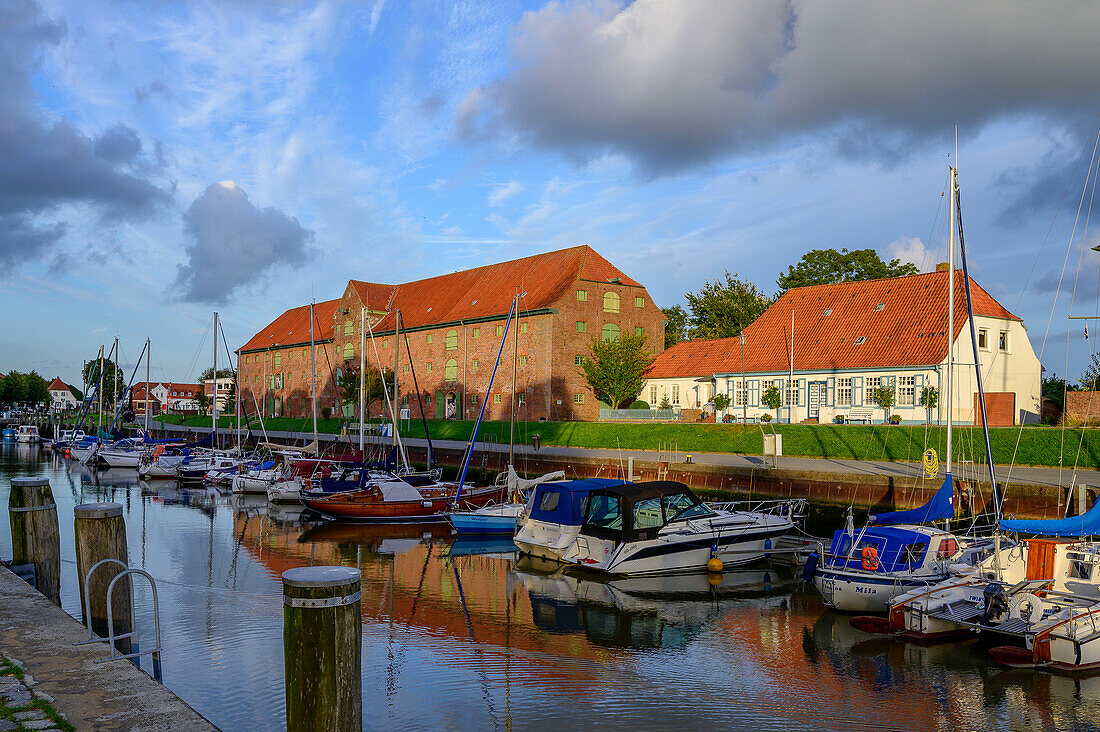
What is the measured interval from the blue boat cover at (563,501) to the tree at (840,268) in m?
47.6

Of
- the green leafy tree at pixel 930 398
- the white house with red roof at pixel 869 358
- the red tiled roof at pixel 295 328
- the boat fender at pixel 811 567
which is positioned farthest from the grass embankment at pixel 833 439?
the red tiled roof at pixel 295 328

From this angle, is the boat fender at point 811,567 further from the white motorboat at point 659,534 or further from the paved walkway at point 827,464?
the paved walkway at point 827,464

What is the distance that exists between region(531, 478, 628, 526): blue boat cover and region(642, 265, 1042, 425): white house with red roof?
21507 millimetres

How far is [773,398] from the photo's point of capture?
44375 mm

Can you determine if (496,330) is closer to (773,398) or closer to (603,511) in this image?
(773,398)

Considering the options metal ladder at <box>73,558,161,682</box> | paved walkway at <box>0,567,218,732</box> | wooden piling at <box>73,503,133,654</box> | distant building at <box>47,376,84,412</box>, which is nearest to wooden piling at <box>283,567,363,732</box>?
paved walkway at <box>0,567,218,732</box>

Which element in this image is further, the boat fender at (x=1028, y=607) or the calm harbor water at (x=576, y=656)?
the boat fender at (x=1028, y=607)

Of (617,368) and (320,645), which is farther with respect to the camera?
(617,368)

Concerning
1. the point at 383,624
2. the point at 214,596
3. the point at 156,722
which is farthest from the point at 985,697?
the point at 214,596

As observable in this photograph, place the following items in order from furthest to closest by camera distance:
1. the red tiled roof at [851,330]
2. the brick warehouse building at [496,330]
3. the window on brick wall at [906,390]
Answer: the brick warehouse building at [496,330]
the red tiled roof at [851,330]
the window on brick wall at [906,390]

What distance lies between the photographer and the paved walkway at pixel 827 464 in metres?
24.2

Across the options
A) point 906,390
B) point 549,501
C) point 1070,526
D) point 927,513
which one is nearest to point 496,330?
point 906,390

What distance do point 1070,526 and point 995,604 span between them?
299 centimetres

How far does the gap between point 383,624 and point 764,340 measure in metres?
38.2
